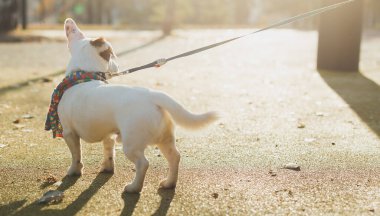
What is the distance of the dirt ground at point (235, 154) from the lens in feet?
11.0

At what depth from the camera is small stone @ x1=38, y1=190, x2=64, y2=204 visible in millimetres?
3346

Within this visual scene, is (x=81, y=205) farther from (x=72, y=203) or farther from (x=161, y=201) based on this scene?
(x=161, y=201)

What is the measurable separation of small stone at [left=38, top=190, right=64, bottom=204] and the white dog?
431 mm

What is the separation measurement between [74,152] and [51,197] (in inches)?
23.2

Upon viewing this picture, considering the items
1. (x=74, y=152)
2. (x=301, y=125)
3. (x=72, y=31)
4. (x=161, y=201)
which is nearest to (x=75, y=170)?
(x=74, y=152)

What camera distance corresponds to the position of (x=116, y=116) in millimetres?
3381

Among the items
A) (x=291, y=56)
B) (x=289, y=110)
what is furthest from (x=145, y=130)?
(x=291, y=56)

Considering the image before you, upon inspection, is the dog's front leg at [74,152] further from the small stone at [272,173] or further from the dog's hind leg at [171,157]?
the small stone at [272,173]

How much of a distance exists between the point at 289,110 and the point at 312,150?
79.6 inches

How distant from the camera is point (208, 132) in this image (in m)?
5.45

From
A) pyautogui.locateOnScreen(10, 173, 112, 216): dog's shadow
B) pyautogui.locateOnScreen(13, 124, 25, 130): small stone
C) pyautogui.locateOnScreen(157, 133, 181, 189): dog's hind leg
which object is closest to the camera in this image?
pyautogui.locateOnScreen(10, 173, 112, 216): dog's shadow

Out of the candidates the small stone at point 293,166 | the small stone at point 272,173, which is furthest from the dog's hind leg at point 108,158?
the small stone at point 293,166

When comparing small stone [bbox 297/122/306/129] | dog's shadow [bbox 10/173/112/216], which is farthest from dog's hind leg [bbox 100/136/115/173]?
small stone [bbox 297/122/306/129]

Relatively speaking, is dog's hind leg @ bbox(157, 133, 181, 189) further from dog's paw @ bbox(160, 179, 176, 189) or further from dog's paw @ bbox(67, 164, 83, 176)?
dog's paw @ bbox(67, 164, 83, 176)
